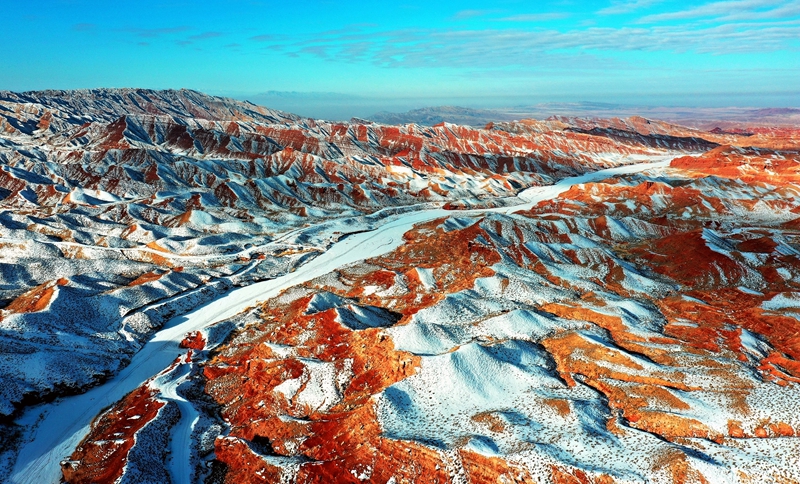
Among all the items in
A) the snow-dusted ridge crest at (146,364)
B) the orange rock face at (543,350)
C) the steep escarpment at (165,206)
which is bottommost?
the snow-dusted ridge crest at (146,364)

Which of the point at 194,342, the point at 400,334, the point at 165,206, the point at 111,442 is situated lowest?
the point at 194,342

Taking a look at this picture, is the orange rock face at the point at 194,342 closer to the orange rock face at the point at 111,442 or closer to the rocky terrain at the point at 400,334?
the rocky terrain at the point at 400,334

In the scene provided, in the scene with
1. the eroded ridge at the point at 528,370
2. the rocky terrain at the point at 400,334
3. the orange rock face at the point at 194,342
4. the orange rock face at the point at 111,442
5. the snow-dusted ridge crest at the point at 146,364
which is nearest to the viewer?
the eroded ridge at the point at 528,370

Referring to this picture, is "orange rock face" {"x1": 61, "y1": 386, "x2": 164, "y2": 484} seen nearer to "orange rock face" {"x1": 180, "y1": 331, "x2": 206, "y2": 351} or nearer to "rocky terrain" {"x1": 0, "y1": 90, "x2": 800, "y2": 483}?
"rocky terrain" {"x1": 0, "y1": 90, "x2": 800, "y2": 483}

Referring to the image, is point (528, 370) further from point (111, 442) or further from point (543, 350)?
point (111, 442)

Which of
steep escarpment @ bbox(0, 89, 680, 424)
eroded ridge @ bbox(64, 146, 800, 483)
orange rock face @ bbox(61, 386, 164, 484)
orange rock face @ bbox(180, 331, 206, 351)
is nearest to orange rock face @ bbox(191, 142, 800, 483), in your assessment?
eroded ridge @ bbox(64, 146, 800, 483)

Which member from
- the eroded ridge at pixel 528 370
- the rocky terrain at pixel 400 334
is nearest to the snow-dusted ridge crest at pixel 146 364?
the rocky terrain at pixel 400 334

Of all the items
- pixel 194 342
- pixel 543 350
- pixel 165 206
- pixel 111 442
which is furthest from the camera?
pixel 165 206

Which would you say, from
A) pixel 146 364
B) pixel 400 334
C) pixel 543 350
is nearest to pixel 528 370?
pixel 543 350

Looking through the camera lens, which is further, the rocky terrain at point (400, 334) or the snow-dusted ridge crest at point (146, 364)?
the snow-dusted ridge crest at point (146, 364)
